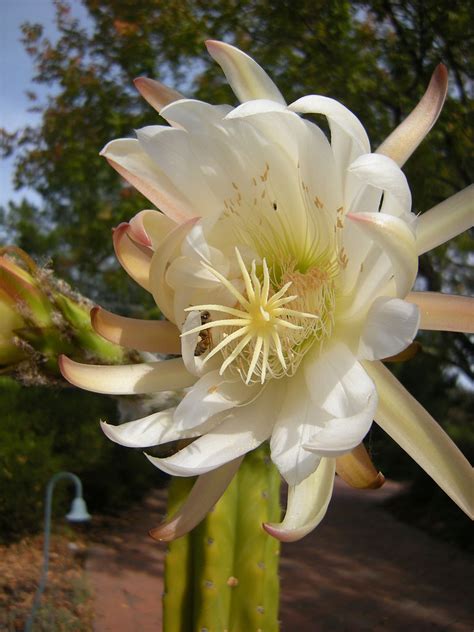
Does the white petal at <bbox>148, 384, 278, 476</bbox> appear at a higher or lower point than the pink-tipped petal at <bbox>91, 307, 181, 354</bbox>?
lower

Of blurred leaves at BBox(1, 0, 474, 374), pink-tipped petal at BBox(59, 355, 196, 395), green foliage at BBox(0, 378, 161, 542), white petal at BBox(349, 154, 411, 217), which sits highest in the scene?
blurred leaves at BBox(1, 0, 474, 374)

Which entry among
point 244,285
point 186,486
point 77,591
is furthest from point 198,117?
point 77,591

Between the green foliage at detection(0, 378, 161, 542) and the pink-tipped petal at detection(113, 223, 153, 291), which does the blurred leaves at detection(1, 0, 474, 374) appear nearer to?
the green foliage at detection(0, 378, 161, 542)

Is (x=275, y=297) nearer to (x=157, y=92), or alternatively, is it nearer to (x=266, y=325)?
(x=266, y=325)

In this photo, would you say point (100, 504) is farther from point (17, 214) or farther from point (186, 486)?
point (186, 486)

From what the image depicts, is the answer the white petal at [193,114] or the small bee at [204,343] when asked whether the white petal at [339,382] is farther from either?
the white petal at [193,114]

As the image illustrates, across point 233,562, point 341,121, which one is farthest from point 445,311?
point 233,562

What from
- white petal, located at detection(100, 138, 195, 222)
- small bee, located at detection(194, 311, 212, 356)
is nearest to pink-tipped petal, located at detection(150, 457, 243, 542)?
small bee, located at detection(194, 311, 212, 356)
